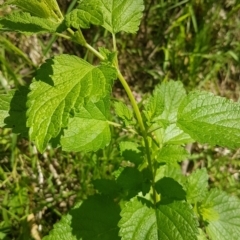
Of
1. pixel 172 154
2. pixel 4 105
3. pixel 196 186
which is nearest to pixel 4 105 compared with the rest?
pixel 4 105

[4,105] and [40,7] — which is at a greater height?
[40,7]

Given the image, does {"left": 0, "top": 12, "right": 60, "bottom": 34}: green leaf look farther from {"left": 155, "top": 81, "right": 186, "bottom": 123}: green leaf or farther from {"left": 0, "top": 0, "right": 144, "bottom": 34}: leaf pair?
{"left": 155, "top": 81, "right": 186, "bottom": 123}: green leaf

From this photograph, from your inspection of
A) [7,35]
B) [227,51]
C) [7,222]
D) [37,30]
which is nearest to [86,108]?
[37,30]

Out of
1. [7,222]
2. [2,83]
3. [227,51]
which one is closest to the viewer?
[7,222]

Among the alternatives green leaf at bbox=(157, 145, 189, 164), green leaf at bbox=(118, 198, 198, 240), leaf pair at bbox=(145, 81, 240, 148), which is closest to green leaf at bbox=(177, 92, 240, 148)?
leaf pair at bbox=(145, 81, 240, 148)

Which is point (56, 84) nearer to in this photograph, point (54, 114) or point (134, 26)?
point (54, 114)

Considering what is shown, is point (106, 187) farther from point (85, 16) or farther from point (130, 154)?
point (85, 16)

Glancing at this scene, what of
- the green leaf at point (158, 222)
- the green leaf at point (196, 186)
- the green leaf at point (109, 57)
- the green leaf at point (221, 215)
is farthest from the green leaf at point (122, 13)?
the green leaf at point (221, 215)
